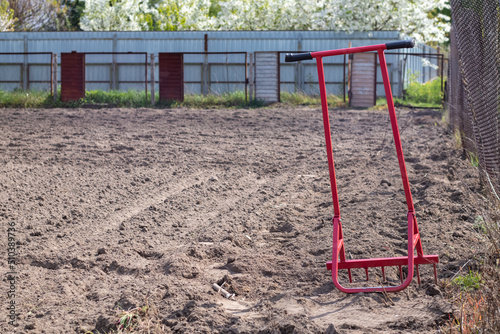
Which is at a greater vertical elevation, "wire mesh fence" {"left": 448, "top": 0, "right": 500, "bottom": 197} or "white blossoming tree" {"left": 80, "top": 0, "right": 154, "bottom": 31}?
"white blossoming tree" {"left": 80, "top": 0, "right": 154, "bottom": 31}

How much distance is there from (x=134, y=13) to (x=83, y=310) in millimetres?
31460

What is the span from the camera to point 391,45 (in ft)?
11.3

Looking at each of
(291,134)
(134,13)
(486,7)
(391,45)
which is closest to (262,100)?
(291,134)

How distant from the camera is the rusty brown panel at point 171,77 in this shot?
17750mm

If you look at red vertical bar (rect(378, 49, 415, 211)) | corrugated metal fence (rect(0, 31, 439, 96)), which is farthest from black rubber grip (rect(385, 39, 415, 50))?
corrugated metal fence (rect(0, 31, 439, 96))

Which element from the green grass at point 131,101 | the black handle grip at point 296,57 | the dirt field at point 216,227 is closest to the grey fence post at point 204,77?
the green grass at point 131,101

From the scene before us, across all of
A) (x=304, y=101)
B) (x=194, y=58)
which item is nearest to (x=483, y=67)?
(x=304, y=101)

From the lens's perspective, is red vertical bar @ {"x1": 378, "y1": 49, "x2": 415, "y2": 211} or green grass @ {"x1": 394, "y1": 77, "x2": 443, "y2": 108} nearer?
red vertical bar @ {"x1": 378, "y1": 49, "x2": 415, "y2": 211}

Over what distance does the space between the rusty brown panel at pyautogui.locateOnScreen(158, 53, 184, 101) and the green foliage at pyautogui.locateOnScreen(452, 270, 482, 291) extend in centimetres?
1495

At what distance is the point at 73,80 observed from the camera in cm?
1775

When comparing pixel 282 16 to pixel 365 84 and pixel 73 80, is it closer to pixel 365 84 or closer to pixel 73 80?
pixel 365 84

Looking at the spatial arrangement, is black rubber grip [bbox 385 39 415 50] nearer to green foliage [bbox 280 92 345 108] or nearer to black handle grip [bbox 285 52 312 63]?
black handle grip [bbox 285 52 312 63]

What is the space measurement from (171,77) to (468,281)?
50.3 feet

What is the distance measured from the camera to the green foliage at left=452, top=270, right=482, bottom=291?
338 centimetres
